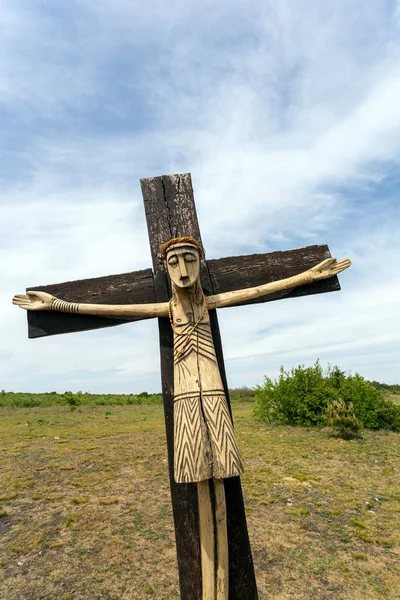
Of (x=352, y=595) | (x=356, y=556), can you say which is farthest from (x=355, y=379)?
(x=352, y=595)

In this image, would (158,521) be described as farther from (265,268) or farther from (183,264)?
(183,264)

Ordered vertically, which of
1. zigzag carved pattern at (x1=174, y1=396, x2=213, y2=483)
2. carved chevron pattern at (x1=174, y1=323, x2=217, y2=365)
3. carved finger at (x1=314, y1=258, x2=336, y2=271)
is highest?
carved finger at (x1=314, y1=258, x2=336, y2=271)

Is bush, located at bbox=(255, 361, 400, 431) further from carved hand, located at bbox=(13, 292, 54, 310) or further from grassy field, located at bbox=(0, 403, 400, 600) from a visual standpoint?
carved hand, located at bbox=(13, 292, 54, 310)

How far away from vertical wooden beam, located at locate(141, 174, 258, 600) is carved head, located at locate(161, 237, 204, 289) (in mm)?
452

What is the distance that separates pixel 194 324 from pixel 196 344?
161 millimetres

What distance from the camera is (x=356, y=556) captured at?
4.89 meters

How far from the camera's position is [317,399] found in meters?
13.8

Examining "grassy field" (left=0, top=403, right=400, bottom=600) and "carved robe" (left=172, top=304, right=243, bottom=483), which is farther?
"grassy field" (left=0, top=403, right=400, bottom=600)

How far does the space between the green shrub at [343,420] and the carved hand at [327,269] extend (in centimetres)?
1012

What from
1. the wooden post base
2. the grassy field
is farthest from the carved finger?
the grassy field

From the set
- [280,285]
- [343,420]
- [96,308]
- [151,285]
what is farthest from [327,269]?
[343,420]

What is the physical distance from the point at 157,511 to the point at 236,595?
3.78 m

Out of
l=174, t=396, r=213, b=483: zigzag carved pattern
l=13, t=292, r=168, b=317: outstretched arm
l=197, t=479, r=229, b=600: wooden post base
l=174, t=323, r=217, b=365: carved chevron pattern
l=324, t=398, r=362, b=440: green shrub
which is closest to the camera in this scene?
l=174, t=396, r=213, b=483: zigzag carved pattern

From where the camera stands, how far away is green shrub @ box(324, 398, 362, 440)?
465 inches
